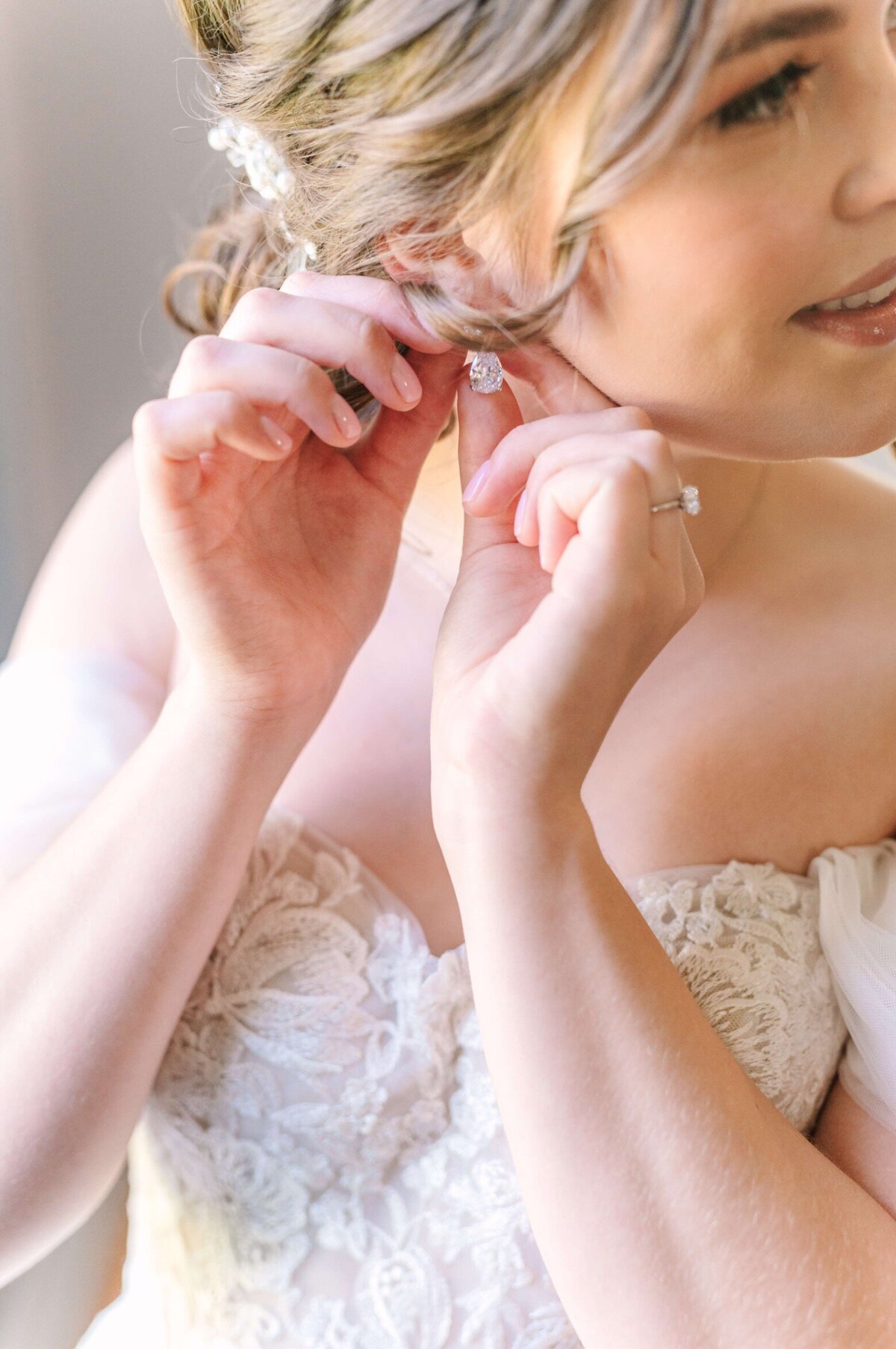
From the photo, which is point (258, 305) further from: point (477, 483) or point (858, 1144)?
point (858, 1144)

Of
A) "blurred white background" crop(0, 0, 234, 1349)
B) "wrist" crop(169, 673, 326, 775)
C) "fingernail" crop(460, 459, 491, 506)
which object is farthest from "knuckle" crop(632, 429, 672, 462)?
"blurred white background" crop(0, 0, 234, 1349)

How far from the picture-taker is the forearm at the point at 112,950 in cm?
85

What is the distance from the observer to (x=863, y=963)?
0.85 metres

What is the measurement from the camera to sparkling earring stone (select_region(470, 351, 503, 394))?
0.82 meters

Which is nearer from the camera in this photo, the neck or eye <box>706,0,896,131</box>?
eye <box>706,0,896,131</box>

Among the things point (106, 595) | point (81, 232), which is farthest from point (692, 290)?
point (81, 232)

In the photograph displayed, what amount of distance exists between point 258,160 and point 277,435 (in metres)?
0.30

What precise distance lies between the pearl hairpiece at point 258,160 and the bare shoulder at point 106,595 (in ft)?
1.05

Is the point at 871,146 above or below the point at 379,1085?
above

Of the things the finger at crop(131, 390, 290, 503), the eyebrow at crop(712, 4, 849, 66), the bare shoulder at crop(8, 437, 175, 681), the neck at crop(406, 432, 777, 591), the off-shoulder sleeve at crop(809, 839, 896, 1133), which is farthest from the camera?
the bare shoulder at crop(8, 437, 175, 681)

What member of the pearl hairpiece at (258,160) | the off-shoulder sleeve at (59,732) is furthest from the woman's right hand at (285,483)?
the off-shoulder sleeve at (59,732)

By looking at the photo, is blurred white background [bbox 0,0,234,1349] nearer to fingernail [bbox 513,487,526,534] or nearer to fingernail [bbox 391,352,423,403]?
fingernail [bbox 391,352,423,403]

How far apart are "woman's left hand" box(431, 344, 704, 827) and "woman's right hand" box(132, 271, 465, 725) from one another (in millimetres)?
133

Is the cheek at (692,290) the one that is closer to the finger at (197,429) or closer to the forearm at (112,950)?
the finger at (197,429)
